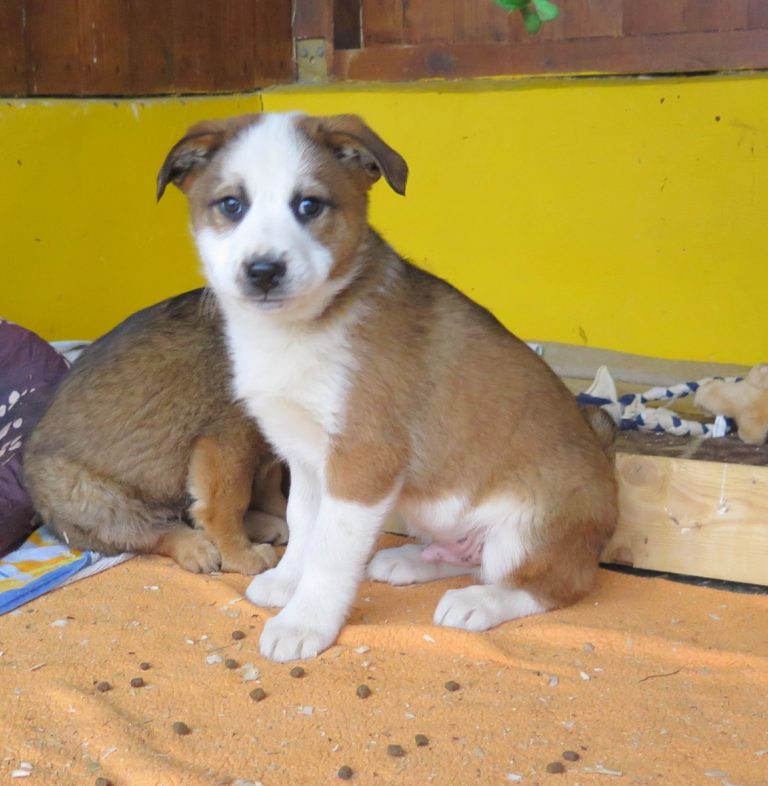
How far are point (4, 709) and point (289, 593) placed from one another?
994mm

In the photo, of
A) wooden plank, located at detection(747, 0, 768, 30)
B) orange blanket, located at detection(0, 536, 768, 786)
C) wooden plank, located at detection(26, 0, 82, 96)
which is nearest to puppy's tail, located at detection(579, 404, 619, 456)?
orange blanket, located at detection(0, 536, 768, 786)

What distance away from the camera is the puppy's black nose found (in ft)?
9.60

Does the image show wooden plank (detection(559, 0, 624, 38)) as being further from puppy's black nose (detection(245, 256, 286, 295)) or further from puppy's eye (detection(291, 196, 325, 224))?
puppy's black nose (detection(245, 256, 286, 295))

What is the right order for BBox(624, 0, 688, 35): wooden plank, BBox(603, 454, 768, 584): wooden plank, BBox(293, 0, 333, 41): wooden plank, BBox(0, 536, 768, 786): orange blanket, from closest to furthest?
BBox(0, 536, 768, 786): orange blanket < BBox(603, 454, 768, 584): wooden plank < BBox(624, 0, 688, 35): wooden plank < BBox(293, 0, 333, 41): wooden plank

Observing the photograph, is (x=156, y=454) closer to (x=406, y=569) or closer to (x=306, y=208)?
(x=406, y=569)

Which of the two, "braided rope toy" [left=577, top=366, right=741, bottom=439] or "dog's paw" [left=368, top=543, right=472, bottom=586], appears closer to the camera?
"dog's paw" [left=368, top=543, right=472, bottom=586]

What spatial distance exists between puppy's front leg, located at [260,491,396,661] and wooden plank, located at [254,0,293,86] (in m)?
3.42

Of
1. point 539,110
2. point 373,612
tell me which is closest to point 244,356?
point 373,612

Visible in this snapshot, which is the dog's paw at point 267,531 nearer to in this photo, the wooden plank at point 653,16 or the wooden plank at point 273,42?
the wooden plank at point 273,42

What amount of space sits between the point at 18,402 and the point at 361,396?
1.69 m

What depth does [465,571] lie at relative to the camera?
3963mm

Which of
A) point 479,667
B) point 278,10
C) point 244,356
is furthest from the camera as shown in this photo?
point 278,10

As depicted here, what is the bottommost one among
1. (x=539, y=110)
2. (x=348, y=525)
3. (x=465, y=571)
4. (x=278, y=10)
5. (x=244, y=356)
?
(x=465, y=571)

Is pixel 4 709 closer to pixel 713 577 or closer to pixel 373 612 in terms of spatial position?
pixel 373 612
